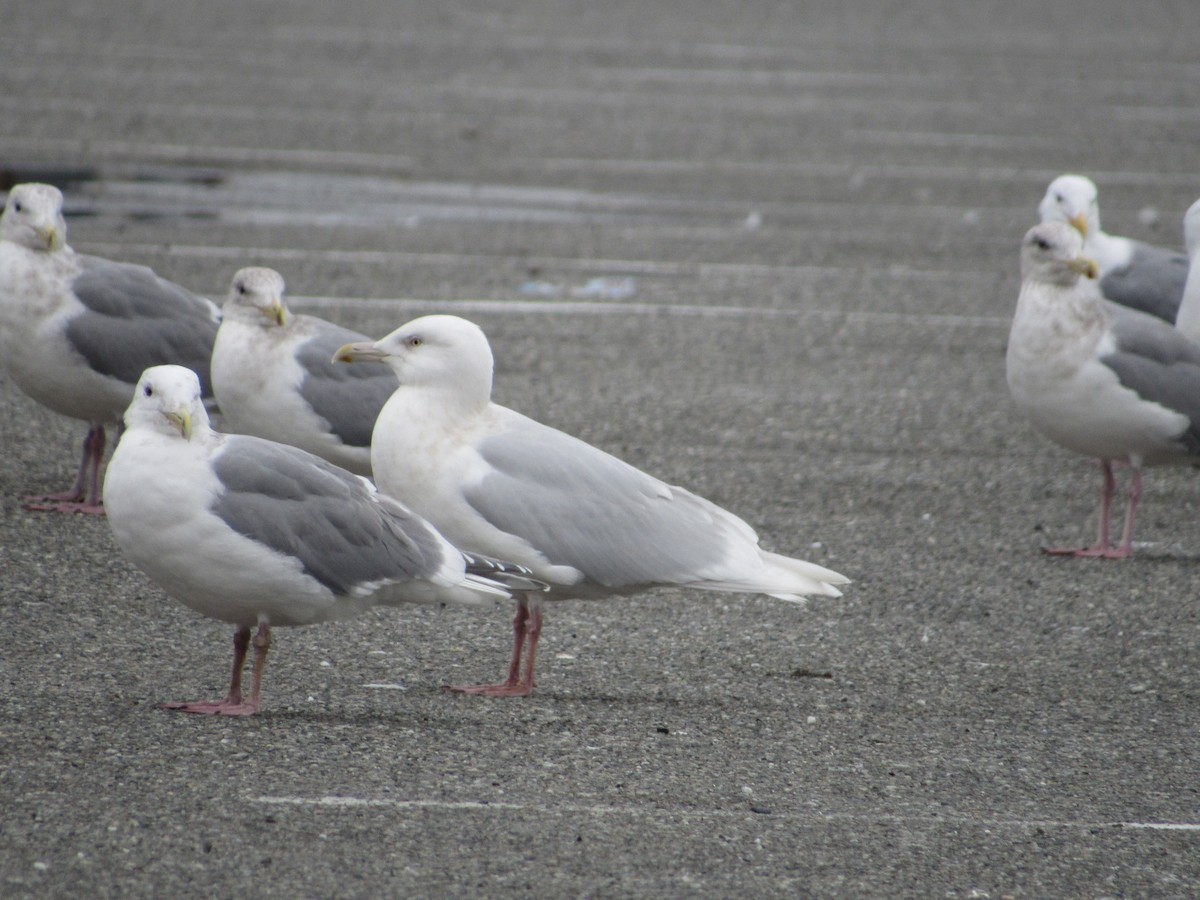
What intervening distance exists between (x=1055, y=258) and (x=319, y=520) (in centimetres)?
400

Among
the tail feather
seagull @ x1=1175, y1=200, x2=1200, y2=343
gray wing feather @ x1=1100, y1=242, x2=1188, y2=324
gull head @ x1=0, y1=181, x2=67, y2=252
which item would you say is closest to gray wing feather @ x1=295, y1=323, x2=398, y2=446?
gull head @ x1=0, y1=181, x2=67, y2=252

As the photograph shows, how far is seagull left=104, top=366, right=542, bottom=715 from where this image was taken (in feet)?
15.9

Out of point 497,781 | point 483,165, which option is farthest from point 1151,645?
point 483,165

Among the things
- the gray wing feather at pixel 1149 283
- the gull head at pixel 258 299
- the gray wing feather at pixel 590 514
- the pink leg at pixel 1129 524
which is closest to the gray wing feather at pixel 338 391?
the gull head at pixel 258 299

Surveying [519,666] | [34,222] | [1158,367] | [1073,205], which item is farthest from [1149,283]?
[34,222]

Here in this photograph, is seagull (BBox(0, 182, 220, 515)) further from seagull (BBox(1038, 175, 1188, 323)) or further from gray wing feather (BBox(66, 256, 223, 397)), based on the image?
seagull (BBox(1038, 175, 1188, 323))

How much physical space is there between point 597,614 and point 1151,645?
6.64 ft

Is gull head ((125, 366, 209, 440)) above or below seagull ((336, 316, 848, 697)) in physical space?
above

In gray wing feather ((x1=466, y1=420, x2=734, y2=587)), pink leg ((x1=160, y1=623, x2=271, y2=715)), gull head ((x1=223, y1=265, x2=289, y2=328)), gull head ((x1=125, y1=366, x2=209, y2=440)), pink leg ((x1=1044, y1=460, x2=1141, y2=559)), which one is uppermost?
gull head ((x1=223, y1=265, x2=289, y2=328))

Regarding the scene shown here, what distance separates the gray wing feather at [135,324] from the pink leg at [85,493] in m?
0.35

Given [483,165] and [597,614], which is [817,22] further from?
[597,614]

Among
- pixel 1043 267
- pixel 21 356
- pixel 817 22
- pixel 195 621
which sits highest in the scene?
pixel 817 22

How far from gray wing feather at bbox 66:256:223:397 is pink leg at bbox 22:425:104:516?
35cm

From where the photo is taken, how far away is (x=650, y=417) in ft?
30.6
